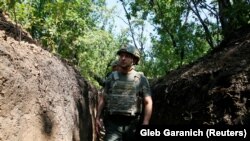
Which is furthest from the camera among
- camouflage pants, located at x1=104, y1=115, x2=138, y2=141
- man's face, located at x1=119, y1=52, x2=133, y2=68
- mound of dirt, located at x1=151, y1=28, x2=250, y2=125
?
mound of dirt, located at x1=151, y1=28, x2=250, y2=125

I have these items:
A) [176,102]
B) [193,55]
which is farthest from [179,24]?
[176,102]

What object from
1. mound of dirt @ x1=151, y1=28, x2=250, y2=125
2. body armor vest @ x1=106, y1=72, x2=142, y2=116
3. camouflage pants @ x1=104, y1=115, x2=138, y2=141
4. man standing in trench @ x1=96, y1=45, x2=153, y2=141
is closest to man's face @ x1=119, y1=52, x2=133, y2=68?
man standing in trench @ x1=96, y1=45, x2=153, y2=141

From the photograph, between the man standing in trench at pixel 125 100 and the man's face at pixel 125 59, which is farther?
the man's face at pixel 125 59

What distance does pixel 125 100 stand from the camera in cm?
508

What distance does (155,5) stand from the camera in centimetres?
2338

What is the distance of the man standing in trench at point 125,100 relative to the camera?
16.4ft

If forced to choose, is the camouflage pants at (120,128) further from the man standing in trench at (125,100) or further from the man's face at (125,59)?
the man's face at (125,59)

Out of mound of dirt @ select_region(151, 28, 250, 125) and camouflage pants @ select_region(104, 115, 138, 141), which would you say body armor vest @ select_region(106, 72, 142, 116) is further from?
mound of dirt @ select_region(151, 28, 250, 125)

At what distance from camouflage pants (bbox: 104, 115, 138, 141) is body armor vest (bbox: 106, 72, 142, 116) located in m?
0.10

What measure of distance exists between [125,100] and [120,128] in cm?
40

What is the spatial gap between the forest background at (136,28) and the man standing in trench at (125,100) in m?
2.39

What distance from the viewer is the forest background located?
10.5 m

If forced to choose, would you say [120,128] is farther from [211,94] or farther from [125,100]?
[211,94]

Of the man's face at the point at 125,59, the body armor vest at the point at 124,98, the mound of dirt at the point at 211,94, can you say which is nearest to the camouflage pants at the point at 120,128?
the body armor vest at the point at 124,98
